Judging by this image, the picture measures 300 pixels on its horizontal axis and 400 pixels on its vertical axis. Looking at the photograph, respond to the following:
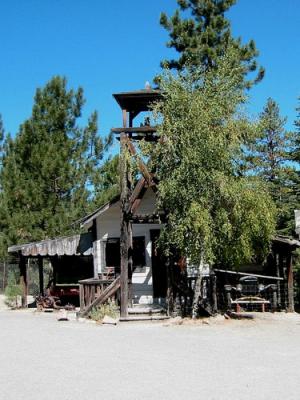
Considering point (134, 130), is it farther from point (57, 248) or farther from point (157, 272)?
point (57, 248)

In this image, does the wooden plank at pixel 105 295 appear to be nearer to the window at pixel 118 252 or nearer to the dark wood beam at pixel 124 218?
the dark wood beam at pixel 124 218

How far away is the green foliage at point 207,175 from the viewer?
14.8 meters

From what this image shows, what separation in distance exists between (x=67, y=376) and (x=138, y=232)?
37.9 feet

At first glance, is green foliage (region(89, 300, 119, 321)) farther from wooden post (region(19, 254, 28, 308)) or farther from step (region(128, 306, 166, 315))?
wooden post (region(19, 254, 28, 308))

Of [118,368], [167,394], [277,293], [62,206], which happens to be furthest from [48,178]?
[167,394]

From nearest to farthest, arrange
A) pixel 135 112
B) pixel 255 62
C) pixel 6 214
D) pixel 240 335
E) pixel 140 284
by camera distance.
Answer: pixel 240 335 → pixel 135 112 → pixel 140 284 → pixel 255 62 → pixel 6 214

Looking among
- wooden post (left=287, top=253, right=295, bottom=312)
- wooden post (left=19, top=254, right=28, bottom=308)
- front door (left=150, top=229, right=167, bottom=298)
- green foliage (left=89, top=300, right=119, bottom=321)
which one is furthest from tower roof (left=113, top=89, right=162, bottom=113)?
wooden post (left=19, top=254, right=28, bottom=308)

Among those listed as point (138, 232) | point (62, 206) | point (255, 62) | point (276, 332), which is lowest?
point (276, 332)

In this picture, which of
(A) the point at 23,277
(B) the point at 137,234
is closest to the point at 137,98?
(B) the point at 137,234

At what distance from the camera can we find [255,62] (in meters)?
23.9

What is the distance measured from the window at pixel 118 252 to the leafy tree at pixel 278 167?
688cm

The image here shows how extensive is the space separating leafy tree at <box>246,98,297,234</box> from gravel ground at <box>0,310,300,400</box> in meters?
10.3

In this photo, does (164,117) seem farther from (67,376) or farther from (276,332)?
(67,376)

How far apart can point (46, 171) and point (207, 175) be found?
14.3 m
